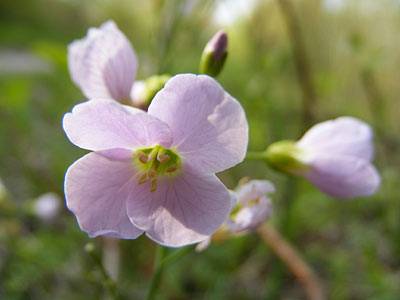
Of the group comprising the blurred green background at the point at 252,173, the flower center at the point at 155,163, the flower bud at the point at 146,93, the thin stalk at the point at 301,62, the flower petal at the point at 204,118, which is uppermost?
the flower petal at the point at 204,118

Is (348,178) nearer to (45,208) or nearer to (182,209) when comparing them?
(182,209)

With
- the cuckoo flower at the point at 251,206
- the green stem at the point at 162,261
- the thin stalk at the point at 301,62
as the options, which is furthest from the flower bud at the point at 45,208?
the cuckoo flower at the point at 251,206

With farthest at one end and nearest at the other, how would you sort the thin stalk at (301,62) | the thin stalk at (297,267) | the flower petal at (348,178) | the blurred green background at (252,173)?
the thin stalk at (301,62) → the blurred green background at (252,173) → the thin stalk at (297,267) → the flower petal at (348,178)

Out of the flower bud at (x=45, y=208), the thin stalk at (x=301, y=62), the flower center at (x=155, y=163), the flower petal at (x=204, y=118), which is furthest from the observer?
the flower bud at (x=45, y=208)

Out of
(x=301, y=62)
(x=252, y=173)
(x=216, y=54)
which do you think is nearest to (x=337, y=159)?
(x=216, y=54)

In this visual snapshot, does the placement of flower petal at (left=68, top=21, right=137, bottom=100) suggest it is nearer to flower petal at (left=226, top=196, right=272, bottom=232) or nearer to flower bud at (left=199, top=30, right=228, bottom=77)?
flower bud at (left=199, top=30, right=228, bottom=77)

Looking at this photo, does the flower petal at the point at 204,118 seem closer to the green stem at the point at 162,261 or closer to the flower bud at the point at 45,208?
the green stem at the point at 162,261
